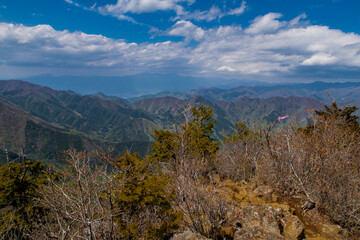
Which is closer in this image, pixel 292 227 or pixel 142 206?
pixel 292 227

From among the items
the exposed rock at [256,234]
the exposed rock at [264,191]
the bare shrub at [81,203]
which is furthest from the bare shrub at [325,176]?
the bare shrub at [81,203]

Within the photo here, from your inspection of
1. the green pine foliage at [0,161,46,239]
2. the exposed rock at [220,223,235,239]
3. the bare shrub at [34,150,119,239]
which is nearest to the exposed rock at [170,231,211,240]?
the exposed rock at [220,223,235,239]

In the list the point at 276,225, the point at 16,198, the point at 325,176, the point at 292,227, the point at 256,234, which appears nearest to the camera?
the point at 256,234

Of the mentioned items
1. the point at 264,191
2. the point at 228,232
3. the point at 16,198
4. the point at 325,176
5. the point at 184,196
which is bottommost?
the point at 16,198

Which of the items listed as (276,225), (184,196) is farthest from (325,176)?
(184,196)

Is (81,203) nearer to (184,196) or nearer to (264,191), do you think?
(184,196)

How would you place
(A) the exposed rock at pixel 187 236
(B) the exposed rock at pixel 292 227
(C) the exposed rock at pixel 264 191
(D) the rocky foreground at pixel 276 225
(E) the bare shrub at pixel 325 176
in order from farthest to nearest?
(C) the exposed rock at pixel 264 191 → (E) the bare shrub at pixel 325 176 → (B) the exposed rock at pixel 292 227 → (D) the rocky foreground at pixel 276 225 → (A) the exposed rock at pixel 187 236

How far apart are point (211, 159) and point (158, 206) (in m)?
17.6

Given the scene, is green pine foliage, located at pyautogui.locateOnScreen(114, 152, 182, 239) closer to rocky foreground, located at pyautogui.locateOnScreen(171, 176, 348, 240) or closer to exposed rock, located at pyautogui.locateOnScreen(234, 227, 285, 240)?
rocky foreground, located at pyautogui.locateOnScreen(171, 176, 348, 240)

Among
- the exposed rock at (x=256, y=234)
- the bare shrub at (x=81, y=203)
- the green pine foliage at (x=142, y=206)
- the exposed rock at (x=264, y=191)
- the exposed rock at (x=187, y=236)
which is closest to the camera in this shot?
the bare shrub at (x=81, y=203)

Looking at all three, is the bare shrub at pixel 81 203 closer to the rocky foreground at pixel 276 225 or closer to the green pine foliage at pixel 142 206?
the green pine foliage at pixel 142 206

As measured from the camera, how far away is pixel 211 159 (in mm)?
28750

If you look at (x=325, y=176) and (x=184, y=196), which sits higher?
(x=325, y=176)

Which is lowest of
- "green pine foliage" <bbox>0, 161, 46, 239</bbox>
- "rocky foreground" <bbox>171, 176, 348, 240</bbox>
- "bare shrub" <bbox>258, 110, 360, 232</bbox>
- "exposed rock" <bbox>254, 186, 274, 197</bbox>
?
"green pine foliage" <bbox>0, 161, 46, 239</bbox>
